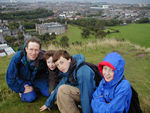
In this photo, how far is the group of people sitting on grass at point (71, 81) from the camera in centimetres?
167

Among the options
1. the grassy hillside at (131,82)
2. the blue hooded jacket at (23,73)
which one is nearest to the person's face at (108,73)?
the grassy hillside at (131,82)

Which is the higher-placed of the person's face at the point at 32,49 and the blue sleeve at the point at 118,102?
the person's face at the point at 32,49

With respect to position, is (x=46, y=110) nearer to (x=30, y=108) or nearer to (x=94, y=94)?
(x=30, y=108)

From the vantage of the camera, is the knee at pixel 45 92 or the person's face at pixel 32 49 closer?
the person's face at pixel 32 49

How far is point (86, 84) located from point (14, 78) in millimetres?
1364

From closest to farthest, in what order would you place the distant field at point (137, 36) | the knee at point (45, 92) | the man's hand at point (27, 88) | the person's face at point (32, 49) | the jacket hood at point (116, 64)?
1. the jacket hood at point (116, 64)
2. the person's face at point (32, 49)
3. the man's hand at point (27, 88)
4. the knee at point (45, 92)
5. the distant field at point (137, 36)

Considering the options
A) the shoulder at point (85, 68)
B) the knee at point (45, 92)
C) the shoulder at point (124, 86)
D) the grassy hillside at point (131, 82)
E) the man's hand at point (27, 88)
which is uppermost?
the shoulder at point (85, 68)

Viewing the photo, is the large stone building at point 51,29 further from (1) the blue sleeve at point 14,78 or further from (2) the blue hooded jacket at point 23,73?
(1) the blue sleeve at point 14,78

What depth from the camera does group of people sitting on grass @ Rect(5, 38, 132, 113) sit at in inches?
65.6

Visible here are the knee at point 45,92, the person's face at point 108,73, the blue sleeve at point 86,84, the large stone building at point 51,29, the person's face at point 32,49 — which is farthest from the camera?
the large stone building at point 51,29

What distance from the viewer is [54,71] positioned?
248cm

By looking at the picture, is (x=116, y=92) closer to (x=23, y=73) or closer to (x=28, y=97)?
(x=28, y=97)

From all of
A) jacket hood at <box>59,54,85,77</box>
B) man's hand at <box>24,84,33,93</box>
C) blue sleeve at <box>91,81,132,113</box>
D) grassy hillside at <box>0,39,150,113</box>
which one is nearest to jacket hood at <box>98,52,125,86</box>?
blue sleeve at <box>91,81,132,113</box>

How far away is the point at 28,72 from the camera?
2734mm
